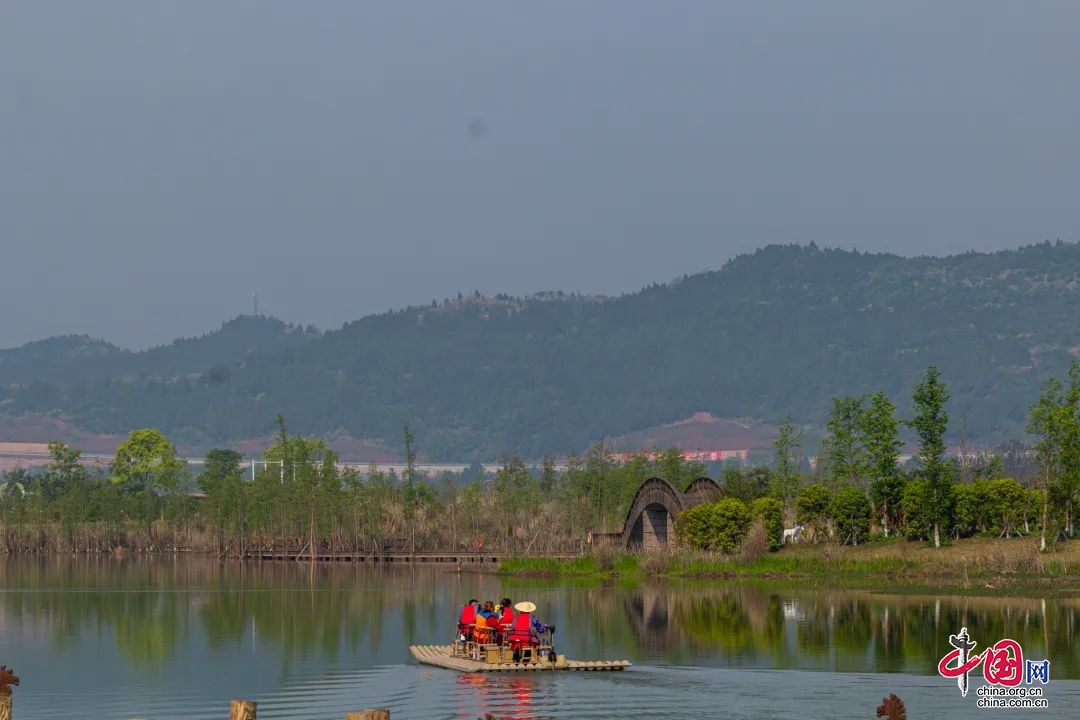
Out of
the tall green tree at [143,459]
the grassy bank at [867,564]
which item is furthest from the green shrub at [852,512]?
the tall green tree at [143,459]

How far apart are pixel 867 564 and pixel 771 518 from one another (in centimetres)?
844

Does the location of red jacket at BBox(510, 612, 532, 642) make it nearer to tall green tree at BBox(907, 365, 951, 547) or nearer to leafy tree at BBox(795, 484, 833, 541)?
tall green tree at BBox(907, 365, 951, 547)

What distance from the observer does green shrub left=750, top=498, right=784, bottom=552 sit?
261 ft

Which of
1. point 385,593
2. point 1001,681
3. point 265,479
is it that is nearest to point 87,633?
point 385,593

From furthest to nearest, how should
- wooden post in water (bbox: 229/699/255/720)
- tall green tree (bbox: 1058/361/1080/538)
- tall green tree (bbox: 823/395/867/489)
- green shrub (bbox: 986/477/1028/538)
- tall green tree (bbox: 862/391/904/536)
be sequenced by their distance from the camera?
tall green tree (bbox: 823/395/867/489)
tall green tree (bbox: 862/391/904/536)
green shrub (bbox: 986/477/1028/538)
tall green tree (bbox: 1058/361/1080/538)
wooden post in water (bbox: 229/699/255/720)

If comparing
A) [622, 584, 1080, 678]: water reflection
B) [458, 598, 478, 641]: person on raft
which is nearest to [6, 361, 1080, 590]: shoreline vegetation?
[622, 584, 1080, 678]: water reflection

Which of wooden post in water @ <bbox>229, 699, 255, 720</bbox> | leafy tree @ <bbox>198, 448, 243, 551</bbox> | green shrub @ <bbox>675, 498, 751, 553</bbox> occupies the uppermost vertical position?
leafy tree @ <bbox>198, 448, 243, 551</bbox>

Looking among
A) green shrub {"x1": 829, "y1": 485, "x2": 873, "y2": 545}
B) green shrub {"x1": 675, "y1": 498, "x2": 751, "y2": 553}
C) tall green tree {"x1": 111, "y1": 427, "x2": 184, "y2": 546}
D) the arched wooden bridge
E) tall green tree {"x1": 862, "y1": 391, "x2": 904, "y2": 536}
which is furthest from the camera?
tall green tree {"x1": 111, "y1": 427, "x2": 184, "y2": 546}

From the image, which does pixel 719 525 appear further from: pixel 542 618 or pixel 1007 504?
pixel 542 618

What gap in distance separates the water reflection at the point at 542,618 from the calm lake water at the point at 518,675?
120 mm

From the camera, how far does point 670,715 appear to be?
120ft

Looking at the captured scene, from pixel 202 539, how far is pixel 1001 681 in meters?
92.4

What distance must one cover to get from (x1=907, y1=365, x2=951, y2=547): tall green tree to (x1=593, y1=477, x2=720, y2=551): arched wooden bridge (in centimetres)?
1480

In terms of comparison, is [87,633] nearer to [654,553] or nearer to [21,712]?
[21,712]
